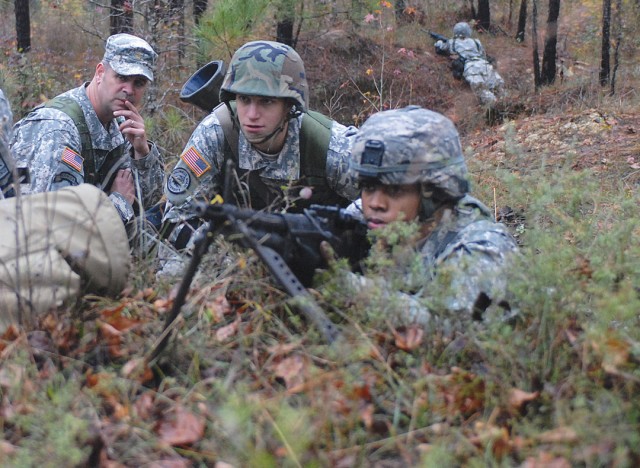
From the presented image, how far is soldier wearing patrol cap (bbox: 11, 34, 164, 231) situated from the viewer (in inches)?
171

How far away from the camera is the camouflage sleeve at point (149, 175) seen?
490 centimetres

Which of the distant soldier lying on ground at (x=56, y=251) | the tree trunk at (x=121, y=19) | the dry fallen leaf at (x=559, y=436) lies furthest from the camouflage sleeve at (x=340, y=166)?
the tree trunk at (x=121, y=19)

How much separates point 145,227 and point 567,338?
80.7 inches

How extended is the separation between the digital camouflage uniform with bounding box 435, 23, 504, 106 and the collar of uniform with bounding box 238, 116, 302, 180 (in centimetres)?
889

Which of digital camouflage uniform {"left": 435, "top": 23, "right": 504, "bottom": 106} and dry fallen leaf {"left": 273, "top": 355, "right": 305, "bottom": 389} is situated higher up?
digital camouflage uniform {"left": 435, "top": 23, "right": 504, "bottom": 106}

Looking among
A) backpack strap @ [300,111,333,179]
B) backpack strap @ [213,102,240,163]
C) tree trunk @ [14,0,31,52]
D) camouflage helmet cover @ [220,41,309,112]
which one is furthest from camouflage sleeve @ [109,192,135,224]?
tree trunk @ [14,0,31,52]

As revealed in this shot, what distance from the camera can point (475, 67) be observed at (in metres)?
15.0

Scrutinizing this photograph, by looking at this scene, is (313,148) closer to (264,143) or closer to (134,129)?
(264,143)

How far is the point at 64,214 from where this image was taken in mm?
2723

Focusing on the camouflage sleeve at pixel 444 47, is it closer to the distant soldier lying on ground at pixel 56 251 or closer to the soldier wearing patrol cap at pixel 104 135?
the soldier wearing patrol cap at pixel 104 135

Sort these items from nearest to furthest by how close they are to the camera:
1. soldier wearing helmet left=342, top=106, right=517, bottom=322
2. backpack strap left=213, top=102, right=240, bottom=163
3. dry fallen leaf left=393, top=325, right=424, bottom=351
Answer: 1. dry fallen leaf left=393, top=325, right=424, bottom=351
2. soldier wearing helmet left=342, top=106, right=517, bottom=322
3. backpack strap left=213, top=102, right=240, bottom=163

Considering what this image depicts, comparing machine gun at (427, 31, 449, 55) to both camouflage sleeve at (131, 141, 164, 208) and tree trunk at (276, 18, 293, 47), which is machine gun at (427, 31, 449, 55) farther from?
camouflage sleeve at (131, 141, 164, 208)

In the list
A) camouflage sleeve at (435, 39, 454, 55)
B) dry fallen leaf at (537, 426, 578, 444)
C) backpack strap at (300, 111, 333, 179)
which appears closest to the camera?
dry fallen leaf at (537, 426, 578, 444)

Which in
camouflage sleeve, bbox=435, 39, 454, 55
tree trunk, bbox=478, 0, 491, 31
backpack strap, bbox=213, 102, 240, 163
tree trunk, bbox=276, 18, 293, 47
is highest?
tree trunk, bbox=478, 0, 491, 31
